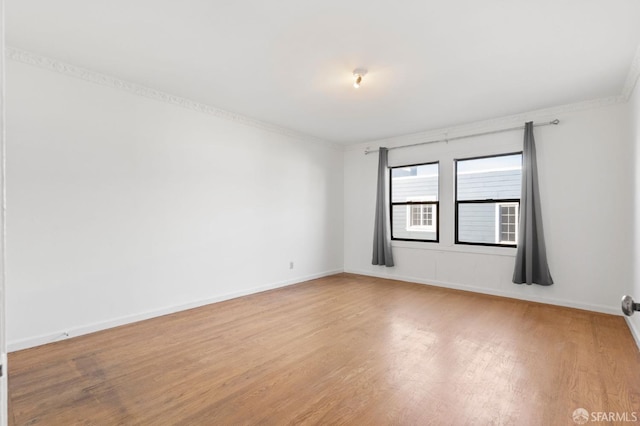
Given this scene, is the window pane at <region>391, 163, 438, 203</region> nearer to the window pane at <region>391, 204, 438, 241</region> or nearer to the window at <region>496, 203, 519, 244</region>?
the window pane at <region>391, 204, 438, 241</region>

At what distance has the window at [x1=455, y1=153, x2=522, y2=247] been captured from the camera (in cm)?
479

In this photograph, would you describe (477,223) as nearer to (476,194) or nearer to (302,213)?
(476,194)

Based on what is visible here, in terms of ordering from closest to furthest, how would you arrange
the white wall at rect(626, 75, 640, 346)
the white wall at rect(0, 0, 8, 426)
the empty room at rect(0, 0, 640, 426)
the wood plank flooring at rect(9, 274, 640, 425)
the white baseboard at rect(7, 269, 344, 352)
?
the white wall at rect(0, 0, 8, 426), the wood plank flooring at rect(9, 274, 640, 425), the empty room at rect(0, 0, 640, 426), the white baseboard at rect(7, 269, 344, 352), the white wall at rect(626, 75, 640, 346)

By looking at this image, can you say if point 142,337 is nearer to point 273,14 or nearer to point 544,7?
point 273,14

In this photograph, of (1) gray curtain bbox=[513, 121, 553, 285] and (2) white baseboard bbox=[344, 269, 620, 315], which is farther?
(1) gray curtain bbox=[513, 121, 553, 285]

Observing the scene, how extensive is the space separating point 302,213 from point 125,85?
331 cm

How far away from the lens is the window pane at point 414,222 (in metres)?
5.65

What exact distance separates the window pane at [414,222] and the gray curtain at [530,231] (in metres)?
1.39

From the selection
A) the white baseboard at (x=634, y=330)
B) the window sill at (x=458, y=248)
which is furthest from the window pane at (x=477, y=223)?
the white baseboard at (x=634, y=330)

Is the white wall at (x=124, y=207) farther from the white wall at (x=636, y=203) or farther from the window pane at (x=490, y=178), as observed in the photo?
the white wall at (x=636, y=203)

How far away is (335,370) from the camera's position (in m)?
2.50

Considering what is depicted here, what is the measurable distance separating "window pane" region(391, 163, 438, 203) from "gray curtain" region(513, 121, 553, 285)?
1.42m

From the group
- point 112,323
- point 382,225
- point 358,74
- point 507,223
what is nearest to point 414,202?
point 382,225

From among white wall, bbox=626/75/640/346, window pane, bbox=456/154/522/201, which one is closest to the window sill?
window pane, bbox=456/154/522/201
